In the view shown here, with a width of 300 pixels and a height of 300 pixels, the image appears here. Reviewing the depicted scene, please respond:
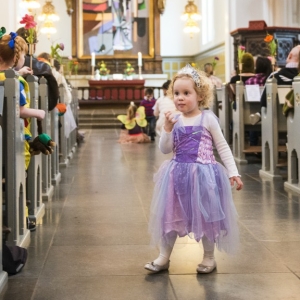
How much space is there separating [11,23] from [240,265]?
1384cm

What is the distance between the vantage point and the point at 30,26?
20.9 ft

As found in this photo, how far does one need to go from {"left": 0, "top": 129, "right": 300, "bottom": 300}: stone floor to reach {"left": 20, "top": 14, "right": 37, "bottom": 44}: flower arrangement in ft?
4.96

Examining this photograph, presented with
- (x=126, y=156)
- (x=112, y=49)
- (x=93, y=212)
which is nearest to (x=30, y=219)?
(x=93, y=212)

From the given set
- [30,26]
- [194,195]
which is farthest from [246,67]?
[194,195]

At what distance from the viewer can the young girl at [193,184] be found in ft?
12.1

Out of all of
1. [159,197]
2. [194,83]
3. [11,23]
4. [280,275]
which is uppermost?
[11,23]

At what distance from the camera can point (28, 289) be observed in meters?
3.45

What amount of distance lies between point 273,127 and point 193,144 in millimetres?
4587

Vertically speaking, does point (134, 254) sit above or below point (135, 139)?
below

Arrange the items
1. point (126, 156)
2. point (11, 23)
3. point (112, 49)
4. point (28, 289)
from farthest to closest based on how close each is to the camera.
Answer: point (112, 49)
point (11, 23)
point (126, 156)
point (28, 289)

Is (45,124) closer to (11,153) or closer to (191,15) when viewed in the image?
(11,153)

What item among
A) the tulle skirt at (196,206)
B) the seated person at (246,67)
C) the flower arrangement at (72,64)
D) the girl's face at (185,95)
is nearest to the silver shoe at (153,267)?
the tulle skirt at (196,206)

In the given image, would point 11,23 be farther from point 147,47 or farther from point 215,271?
point 215,271

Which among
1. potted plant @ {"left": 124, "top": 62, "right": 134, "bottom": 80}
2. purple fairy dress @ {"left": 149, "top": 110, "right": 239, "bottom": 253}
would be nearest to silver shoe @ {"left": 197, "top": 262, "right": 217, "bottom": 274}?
purple fairy dress @ {"left": 149, "top": 110, "right": 239, "bottom": 253}
